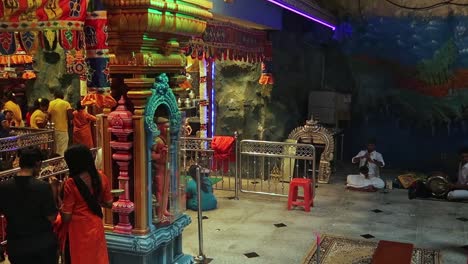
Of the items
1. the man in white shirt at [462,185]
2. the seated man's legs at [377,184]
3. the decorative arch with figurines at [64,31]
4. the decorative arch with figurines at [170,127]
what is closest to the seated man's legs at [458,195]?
the man in white shirt at [462,185]

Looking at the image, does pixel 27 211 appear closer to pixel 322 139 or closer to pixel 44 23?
pixel 44 23

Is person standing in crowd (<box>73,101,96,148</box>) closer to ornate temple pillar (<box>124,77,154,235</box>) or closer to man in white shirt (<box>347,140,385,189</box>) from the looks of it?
man in white shirt (<box>347,140,385,189</box>)

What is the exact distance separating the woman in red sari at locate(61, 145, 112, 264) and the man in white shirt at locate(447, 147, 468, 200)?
7.38 meters

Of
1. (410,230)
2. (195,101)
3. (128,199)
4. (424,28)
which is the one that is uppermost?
(424,28)

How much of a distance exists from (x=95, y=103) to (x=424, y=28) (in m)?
10.6

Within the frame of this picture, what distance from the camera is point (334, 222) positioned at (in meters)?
8.30

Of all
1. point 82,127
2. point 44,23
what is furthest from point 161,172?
point 82,127

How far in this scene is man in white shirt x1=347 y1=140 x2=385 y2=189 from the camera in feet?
34.5

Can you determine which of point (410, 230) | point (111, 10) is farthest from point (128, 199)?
point (410, 230)

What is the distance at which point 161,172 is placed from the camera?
5105mm

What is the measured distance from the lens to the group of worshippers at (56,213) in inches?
161

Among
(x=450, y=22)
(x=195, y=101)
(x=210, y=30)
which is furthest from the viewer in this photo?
(x=450, y=22)

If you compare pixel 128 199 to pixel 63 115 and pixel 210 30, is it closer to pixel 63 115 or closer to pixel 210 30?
pixel 210 30

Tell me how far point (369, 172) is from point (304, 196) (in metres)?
2.43
